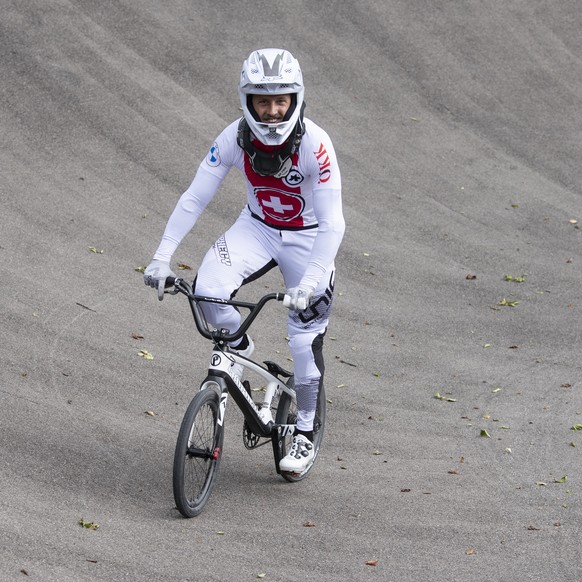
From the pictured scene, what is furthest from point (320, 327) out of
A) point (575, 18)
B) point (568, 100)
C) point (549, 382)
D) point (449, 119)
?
point (575, 18)

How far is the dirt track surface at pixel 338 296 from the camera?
607 cm

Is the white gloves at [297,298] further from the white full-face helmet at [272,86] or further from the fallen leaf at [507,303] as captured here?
the fallen leaf at [507,303]

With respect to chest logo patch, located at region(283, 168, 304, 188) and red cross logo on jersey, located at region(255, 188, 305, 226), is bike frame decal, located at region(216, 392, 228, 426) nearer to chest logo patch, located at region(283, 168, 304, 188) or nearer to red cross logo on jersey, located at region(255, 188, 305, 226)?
red cross logo on jersey, located at region(255, 188, 305, 226)

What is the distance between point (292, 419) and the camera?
286 inches

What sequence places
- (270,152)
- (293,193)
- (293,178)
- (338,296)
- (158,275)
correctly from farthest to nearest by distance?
1. (338,296)
2. (293,193)
3. (293,178)
4. (270,152)
5. (158,275)

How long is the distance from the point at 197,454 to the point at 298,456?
110 cm

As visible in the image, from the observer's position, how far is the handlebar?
5945 mm

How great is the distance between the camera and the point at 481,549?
6.13 metres

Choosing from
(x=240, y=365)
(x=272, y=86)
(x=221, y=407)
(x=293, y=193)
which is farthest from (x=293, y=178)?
(x=221, y=407)

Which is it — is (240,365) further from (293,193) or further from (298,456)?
Answer: (293,193)

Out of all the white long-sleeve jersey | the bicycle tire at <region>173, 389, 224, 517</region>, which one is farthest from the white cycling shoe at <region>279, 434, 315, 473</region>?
the white long-sleeve jersey

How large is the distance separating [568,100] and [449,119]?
8.79ft

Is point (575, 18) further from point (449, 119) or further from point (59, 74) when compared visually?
point (59, 74)

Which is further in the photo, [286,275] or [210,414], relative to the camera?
[286,275]
